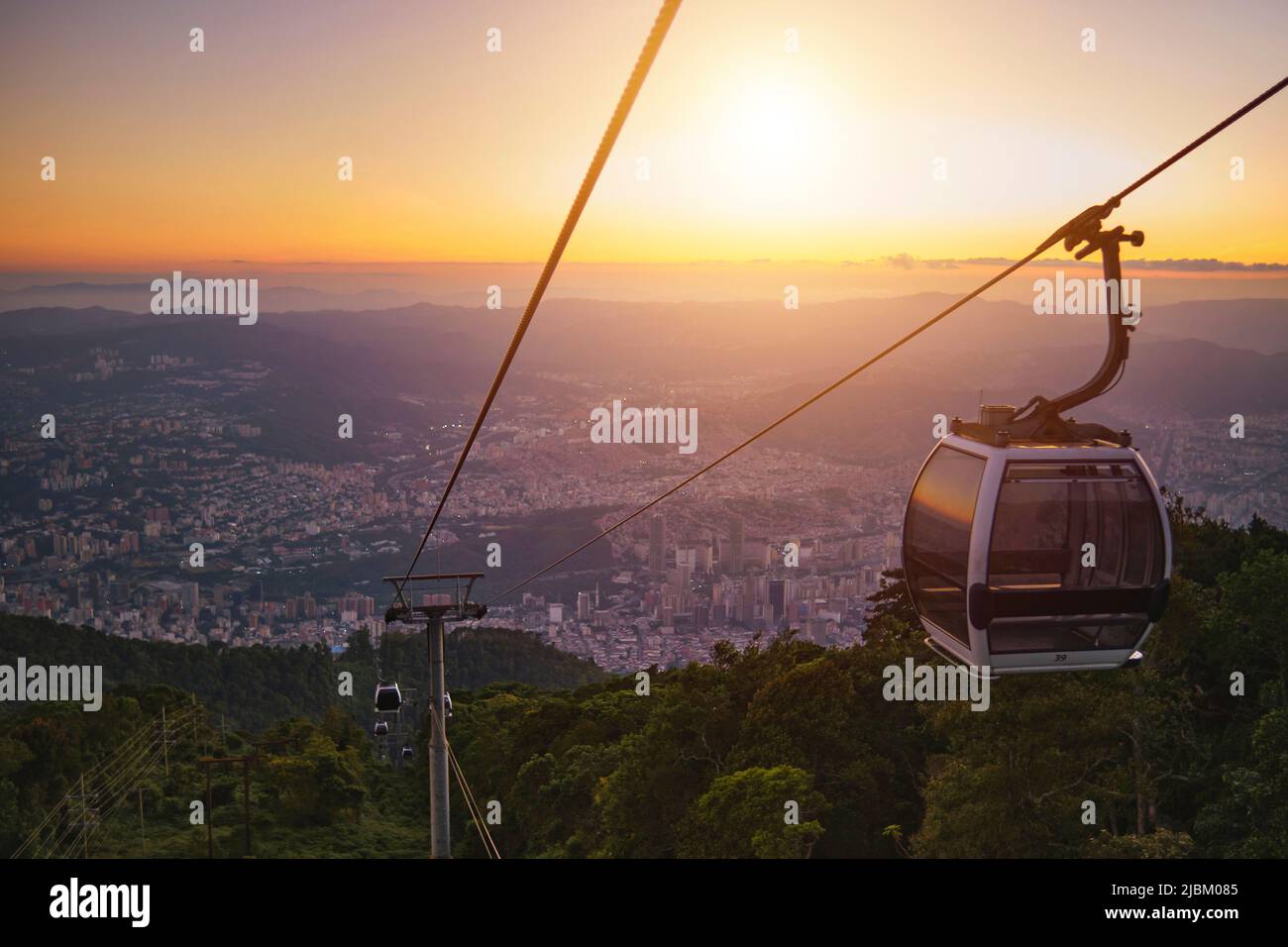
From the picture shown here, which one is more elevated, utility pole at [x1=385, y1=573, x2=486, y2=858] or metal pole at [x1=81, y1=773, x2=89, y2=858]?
utility pole at [x1=385, y1=573, x2=486, y2=858]

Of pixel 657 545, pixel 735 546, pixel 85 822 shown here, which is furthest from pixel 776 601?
pixel 85 822

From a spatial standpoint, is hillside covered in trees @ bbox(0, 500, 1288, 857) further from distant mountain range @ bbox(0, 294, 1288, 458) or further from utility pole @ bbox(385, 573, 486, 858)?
distant mountain range @ bbox(0, 294, 1288, 458)

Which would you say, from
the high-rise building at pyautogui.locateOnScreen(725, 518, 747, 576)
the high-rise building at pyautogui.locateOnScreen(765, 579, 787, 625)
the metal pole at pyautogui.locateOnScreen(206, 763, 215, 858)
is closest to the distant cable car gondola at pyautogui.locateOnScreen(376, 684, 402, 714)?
the metal pole at pyautogui.locateOnScreen(206, 763, 215, 858)

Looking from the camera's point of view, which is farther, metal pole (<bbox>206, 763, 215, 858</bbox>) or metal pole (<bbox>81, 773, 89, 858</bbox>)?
metal pole (<bbox>81, 773, 89, 858</bbox>)

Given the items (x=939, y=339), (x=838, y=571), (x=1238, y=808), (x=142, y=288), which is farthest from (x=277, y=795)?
(x=142, y=288)

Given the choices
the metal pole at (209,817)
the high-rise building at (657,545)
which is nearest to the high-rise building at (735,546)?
the high-rise building at (657,545)

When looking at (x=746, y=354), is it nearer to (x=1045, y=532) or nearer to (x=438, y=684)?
(x=438, y=684)
